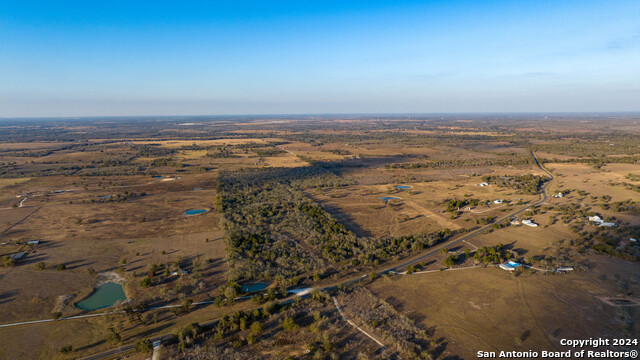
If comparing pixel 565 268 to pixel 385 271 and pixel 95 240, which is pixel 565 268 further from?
pixel 95 240

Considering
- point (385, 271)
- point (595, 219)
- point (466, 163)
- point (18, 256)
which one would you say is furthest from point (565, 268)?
point (466, 163)

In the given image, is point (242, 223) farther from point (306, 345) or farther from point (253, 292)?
point (306, 345)

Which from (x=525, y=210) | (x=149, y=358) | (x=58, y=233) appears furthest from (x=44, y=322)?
(x=525, y=210)

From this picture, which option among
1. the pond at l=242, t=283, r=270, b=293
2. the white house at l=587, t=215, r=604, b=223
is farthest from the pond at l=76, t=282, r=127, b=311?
the white house at l=587, t=215, r=604, b=223

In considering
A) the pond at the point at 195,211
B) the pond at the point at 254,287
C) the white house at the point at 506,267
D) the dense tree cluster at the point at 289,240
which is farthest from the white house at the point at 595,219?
the pond at the point at 195,211

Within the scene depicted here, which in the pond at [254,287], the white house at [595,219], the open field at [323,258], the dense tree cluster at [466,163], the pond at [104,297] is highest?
the dense tree cluster at [466,163]

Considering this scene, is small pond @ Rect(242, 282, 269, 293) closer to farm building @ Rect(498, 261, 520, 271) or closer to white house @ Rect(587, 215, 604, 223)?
farm building @ Rect(498, 261, 520, 271)

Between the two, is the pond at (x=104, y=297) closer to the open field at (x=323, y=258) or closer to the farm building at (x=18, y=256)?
the open field at (x=323, y=258)
